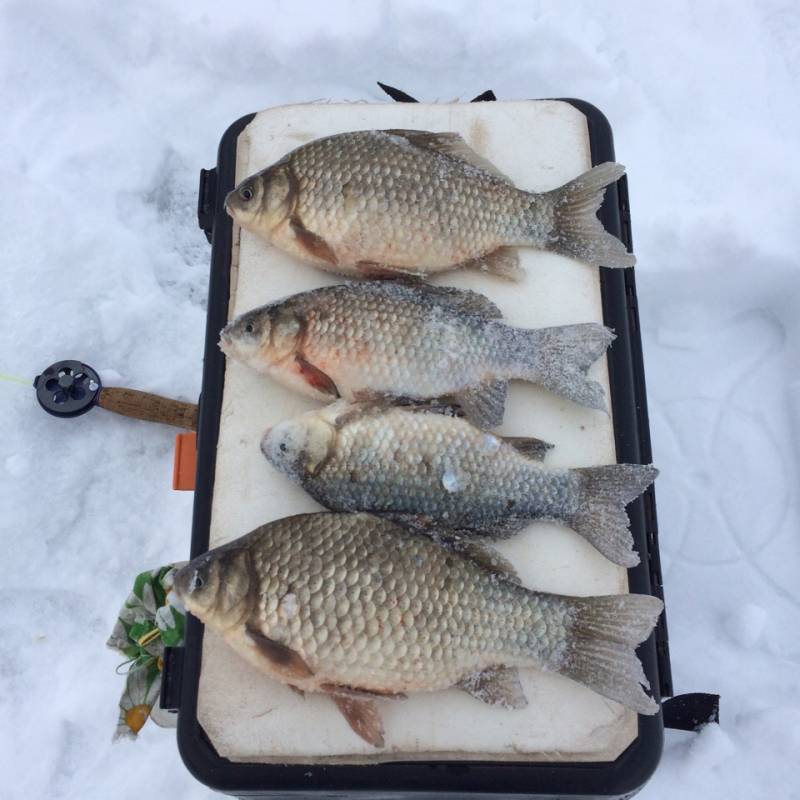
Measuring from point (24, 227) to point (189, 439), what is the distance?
1.08 m

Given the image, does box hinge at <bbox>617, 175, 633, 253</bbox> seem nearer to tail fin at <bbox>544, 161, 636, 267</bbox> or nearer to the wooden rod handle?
tail fin at <bbox>544, 161, 636, 267</bbox>

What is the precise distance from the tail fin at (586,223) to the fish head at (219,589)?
88 centimetres

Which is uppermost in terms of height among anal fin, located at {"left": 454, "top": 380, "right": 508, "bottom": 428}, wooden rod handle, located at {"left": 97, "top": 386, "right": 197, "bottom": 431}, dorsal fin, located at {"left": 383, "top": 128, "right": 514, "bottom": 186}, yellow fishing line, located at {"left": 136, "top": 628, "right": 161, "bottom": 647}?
dorsal fin, located at {"left": 383, "top": 128, "right": 514, "bottom": 186}

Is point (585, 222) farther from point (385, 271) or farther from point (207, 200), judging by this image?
point (207, 200)

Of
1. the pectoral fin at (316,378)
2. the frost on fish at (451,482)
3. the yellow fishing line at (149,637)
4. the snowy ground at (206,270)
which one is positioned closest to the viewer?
the frost on fish at (451,482)

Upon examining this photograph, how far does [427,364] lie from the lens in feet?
4.38

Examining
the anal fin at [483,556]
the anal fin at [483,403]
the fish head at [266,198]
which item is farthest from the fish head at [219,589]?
the fish head at [266,198]

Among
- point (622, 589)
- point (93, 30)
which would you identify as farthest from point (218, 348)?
point (93, 30)

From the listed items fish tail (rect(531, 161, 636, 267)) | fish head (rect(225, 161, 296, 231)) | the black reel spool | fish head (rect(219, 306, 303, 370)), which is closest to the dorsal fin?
fish tail (rect(531, 161, 636, 267))

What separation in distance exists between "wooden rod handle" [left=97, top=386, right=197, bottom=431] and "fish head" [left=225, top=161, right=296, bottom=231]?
57 centimetres

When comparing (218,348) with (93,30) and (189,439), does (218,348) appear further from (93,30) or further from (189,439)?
(93,30)

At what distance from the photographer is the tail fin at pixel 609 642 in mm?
1173

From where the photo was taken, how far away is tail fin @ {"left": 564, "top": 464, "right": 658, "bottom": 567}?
1299mm

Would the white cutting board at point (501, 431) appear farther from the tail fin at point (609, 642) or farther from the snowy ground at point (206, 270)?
the snowy ground at point (206, 270)
